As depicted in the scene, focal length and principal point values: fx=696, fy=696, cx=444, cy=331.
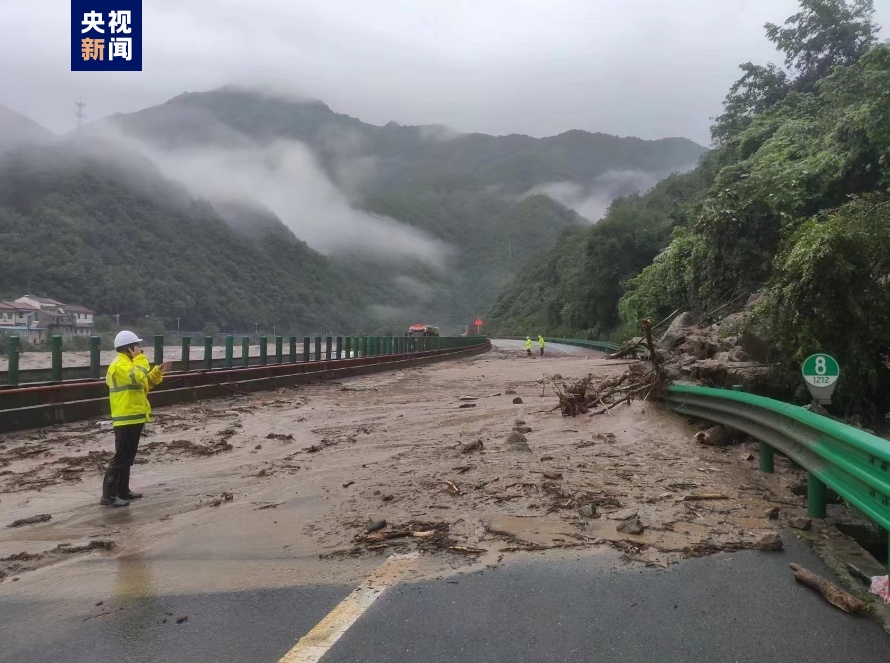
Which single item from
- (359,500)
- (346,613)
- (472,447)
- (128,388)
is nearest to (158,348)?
(128,388)

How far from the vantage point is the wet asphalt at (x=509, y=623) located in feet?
10.6

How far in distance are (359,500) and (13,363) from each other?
8.15 meters

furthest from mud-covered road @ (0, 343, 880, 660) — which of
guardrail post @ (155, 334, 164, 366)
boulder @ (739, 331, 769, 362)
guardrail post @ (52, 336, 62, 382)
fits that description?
guardrail post @ (155, 334, 164, 366)

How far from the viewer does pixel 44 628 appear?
11.8ft

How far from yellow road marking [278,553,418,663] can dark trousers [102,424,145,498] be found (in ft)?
10.2

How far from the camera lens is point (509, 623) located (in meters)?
3.52

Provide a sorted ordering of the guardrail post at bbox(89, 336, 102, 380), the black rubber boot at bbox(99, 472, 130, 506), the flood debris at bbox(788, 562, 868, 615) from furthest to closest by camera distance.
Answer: the guardrail post at bbox(89, 336, 102, 380) < the black rubber boot at bbox(99, 472, 130, 506) < the flood debris at bbox(788, 562, 868, 615)

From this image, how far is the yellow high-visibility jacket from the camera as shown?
21.2ft

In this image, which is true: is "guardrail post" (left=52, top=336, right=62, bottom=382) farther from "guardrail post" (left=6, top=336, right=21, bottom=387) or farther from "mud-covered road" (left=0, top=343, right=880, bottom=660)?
"mud-covered road" (left=0, top=343, right=880, bottom=660)

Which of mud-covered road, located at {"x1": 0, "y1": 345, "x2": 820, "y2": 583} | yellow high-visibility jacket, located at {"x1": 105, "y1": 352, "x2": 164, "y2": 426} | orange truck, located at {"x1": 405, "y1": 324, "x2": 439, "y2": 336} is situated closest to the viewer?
mud-covered road, located at {"x1": 0, "y1": 345, "x2": 820, "y2": 583}

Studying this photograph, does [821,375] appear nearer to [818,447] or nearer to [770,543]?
[818,447]

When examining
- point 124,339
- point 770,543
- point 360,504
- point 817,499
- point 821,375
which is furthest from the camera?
point 124,339

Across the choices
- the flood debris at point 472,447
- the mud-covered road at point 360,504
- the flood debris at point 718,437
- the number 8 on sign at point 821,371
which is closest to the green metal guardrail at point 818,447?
the flood debris at point 718,437

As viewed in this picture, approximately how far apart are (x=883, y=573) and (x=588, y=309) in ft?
230
